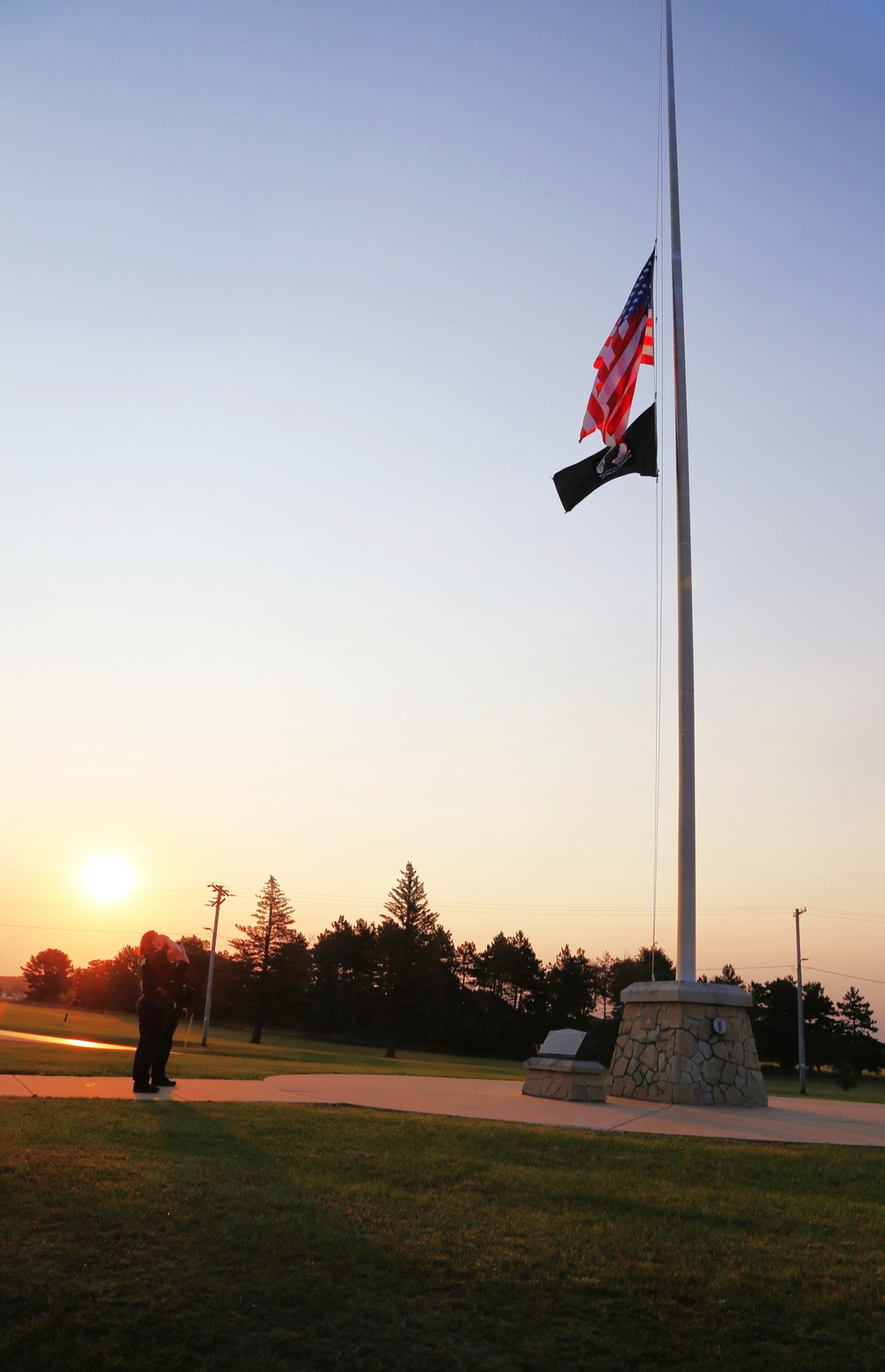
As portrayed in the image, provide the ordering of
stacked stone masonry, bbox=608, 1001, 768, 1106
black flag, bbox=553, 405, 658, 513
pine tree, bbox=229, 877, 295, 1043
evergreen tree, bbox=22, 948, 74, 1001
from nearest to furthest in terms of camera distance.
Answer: stacked stone masonry, bbox=608, 1001, 768, 1106 < black flag, bbox=553, 405, 658, 513 < pine tree, bbox=229, 877, 295, 1043 < evergreen tree, bbox=22, 948, 74, 1001

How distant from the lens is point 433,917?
7875 centimetres

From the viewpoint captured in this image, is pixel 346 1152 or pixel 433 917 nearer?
pixel 346 1152

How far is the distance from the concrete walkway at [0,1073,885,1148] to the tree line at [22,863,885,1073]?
188ft

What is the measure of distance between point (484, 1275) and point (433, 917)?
75602 millimetres

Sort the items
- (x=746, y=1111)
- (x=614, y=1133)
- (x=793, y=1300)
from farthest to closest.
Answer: (x=746, y=1111) → (x=614, y=1133) → (x=793, y=1300)

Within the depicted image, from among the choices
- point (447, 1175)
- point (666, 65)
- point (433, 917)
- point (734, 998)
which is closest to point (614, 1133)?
point (447, 1175)

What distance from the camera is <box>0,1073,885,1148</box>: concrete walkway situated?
975 cm

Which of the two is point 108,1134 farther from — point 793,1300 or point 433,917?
point 433,917

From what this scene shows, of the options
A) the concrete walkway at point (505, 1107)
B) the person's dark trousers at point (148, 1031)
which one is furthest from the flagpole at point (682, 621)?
the person's dark trousers at point (148, 1031)

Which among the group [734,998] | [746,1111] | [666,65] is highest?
[666,65]

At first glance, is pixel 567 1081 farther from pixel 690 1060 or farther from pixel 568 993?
pixel 568 993

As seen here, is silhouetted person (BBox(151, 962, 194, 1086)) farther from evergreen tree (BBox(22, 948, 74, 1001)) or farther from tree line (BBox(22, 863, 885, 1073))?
evergreen tree (BBox(22, 948, 74, 1001))

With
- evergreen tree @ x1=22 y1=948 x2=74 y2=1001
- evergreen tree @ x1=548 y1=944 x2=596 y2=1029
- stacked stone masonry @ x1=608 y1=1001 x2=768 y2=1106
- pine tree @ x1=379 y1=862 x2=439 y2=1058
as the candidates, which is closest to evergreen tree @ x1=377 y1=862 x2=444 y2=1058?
pine tree @ x1=379 y1=862 x2=439 y2=1058

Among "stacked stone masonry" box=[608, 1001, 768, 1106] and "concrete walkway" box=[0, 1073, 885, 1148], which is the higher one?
"stacked stone masonry" box=[608, 1001, 768, 1106]
